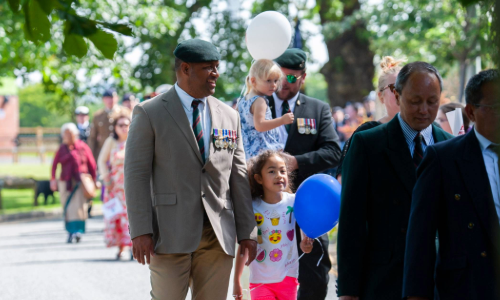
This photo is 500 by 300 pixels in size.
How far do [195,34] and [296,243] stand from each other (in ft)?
69.6

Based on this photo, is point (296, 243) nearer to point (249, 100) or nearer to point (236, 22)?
point (249, 100)

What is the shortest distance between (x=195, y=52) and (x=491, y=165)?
2.03m

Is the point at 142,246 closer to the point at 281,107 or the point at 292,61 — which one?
the point at 281,107

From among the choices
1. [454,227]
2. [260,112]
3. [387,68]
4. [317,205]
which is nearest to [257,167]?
[260,112]

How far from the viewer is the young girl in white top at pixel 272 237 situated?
4953mm

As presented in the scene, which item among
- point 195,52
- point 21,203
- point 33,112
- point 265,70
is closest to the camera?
point 195,52

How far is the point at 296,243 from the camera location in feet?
17.0

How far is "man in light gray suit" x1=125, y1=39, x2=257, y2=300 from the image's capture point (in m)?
4.25

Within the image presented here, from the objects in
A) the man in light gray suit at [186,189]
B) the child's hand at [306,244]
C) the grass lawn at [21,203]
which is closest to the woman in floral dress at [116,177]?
the child's hand at [306,244]

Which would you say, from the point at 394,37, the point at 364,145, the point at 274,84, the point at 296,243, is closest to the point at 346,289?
the point at 364,145

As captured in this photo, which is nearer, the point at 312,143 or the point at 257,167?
the point at 257,167

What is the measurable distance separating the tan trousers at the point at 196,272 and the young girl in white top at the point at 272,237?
418 mm

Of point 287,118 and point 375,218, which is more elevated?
point 287,118

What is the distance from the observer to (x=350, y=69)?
2364 cm
